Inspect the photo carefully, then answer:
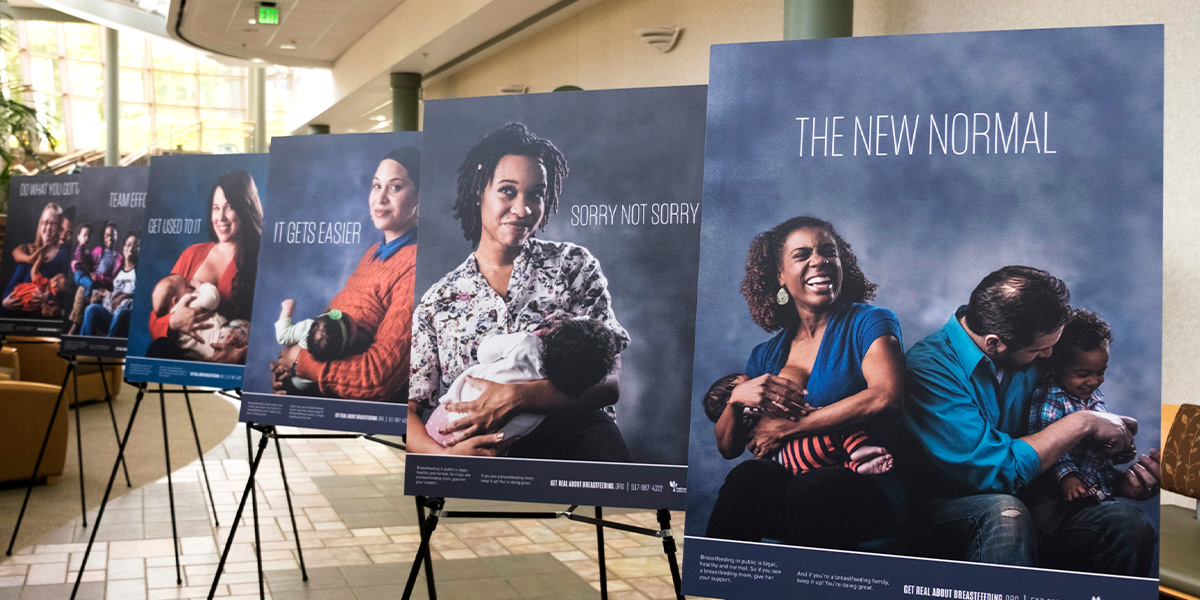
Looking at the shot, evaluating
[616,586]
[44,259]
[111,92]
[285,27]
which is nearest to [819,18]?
[616,586]

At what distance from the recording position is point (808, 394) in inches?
60.9

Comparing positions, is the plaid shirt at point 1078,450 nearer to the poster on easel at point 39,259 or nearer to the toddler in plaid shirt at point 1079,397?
the toddler in plaid shirt at point 1079,397

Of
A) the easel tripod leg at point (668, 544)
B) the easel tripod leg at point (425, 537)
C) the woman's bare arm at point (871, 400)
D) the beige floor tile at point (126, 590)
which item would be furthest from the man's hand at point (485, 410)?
the beige floor tile at point (126, 590)

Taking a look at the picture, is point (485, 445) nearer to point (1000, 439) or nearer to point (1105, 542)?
point (1000, 439)

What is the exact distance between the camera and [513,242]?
2.03m

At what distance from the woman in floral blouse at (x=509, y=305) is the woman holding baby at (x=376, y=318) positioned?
624mm

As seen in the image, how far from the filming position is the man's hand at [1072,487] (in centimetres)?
142

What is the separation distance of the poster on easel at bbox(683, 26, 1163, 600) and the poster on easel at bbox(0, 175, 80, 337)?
4.97m

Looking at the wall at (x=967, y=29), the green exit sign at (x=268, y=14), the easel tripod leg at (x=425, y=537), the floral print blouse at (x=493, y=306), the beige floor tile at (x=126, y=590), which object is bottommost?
the beige floor tile at (x=126, y=590)

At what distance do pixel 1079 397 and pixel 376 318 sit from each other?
1890mm

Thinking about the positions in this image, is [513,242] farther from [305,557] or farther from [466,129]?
[305,557]

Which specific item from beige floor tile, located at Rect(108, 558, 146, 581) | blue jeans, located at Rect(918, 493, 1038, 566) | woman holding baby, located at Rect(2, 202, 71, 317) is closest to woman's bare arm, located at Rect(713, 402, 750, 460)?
blue jeans, located at Rect(918, 493, 1038, 566)

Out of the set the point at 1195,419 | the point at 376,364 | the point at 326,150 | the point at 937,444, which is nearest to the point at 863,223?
the point at 937,444

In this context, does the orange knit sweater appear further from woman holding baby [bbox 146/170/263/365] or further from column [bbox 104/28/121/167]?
column [bbox 104/28/121/167]
